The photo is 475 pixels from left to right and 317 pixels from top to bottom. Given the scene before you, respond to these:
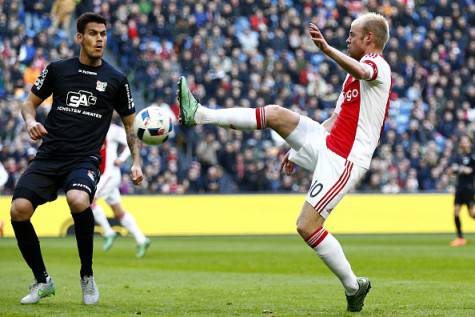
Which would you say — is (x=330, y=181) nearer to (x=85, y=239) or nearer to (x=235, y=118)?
(x=235, y=118)

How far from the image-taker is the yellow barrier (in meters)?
24.9

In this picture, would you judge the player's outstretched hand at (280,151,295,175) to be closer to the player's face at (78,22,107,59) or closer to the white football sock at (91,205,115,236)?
the player's face at (78,22,107,59)

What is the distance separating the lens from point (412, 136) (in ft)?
94.8

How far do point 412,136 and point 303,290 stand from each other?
18.8 m

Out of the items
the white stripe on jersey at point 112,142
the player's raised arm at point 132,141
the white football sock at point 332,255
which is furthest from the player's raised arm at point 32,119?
the white stripe on jersey at point 112,142

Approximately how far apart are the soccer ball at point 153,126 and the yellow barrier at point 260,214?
1544 cm

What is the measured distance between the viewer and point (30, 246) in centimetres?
892

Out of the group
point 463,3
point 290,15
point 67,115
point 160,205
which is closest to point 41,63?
point 160,205

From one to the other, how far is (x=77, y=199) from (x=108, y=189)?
362 inches

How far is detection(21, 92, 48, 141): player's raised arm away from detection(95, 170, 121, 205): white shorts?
858 centimetres

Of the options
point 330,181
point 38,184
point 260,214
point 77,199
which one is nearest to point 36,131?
point 38,184

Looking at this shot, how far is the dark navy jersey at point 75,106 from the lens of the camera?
8914 millimetres

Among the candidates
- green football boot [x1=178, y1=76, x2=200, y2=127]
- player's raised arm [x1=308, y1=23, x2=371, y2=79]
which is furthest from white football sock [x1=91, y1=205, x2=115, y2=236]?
player's raised arm [x1=308, y1=23, x2=371, y2=79]

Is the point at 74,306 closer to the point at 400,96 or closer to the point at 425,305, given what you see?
the point at 425,305
